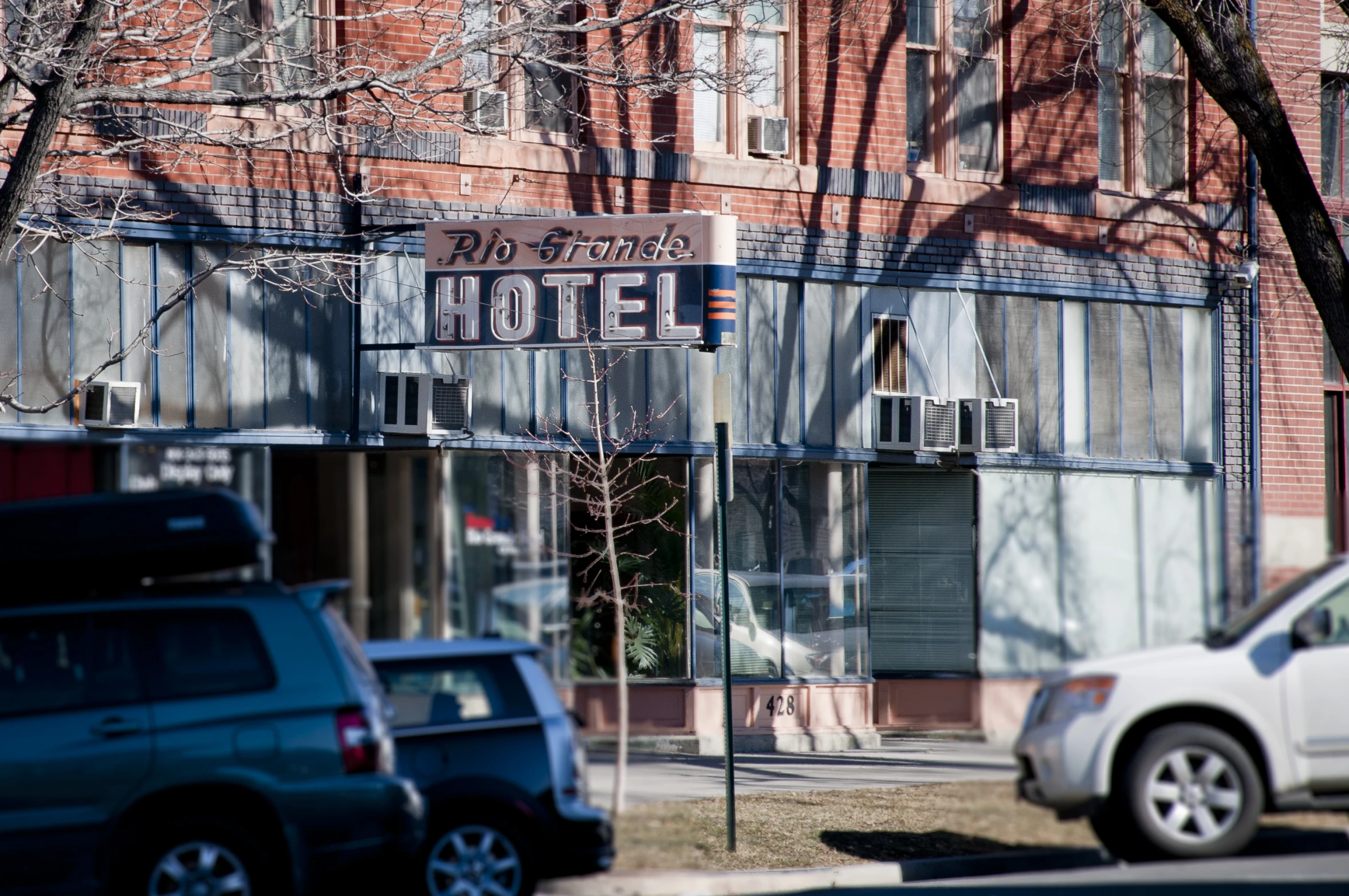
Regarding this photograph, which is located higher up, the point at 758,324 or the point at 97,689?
the point at 758,324

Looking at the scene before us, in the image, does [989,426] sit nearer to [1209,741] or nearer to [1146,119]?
[1146,119]

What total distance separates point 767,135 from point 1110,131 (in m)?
4.47

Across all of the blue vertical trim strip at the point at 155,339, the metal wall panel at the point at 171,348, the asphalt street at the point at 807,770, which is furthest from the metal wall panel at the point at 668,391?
the blue vertical trim strip at the point at 155,339

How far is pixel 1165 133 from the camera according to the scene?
2089 centimetres

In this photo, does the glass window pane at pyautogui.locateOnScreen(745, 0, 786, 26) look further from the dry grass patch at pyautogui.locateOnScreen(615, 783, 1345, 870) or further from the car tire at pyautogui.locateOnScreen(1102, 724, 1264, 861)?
the car tire at pyautogui.locateOnScreen(1102, 724, 1264, 861)

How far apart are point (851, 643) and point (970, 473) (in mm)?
2542

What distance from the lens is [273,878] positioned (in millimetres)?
6922

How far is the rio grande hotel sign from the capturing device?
15.4m

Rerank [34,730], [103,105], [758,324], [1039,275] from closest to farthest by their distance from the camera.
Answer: [34,730]
[103,105]
[758,324]
[1039,275]

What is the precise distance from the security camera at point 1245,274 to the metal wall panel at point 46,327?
1338 cm

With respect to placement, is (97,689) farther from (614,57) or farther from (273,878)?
(614,57)

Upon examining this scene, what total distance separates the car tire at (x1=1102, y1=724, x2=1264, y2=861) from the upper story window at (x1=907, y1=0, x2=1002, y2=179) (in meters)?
14.4

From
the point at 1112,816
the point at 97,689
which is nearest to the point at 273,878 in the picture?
the point at 97,689

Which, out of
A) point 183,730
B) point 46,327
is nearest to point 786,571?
point 46,327
